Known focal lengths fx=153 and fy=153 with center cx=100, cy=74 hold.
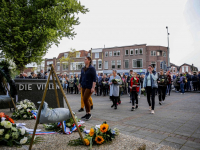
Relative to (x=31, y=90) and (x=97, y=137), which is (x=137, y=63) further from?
(x=97, y=137)

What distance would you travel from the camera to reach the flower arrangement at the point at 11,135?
2844mm

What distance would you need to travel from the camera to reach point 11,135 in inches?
115

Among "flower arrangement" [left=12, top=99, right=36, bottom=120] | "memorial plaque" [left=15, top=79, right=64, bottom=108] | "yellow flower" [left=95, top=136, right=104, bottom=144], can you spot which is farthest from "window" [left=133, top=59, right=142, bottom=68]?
"yellow flower" [left=95, top=136, right=104, bottom=144]

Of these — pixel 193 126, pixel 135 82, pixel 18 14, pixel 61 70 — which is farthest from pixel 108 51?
pixel 193 126

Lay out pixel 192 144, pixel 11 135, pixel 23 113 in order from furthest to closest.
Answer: pixel 23 113 < pixel 192 144 < pixel 11 135

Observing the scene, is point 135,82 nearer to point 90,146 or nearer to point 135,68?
point 90,146

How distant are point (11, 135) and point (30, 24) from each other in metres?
12.1

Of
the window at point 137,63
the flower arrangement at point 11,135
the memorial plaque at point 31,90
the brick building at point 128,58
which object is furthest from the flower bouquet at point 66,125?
the window at point 137,63

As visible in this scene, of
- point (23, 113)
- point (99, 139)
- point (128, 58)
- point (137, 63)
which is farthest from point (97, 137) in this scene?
point (128, 58)

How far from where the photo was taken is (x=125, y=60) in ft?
146

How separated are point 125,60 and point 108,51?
20.2 feet

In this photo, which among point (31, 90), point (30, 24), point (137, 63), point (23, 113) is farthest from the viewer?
point (137, 63)

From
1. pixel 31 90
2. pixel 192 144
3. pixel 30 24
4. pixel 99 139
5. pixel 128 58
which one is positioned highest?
pixel 128 58

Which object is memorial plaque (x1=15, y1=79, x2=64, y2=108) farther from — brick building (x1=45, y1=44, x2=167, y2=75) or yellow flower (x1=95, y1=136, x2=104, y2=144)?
brick building (x1=45, y1=44, x2=167, y2=75)
